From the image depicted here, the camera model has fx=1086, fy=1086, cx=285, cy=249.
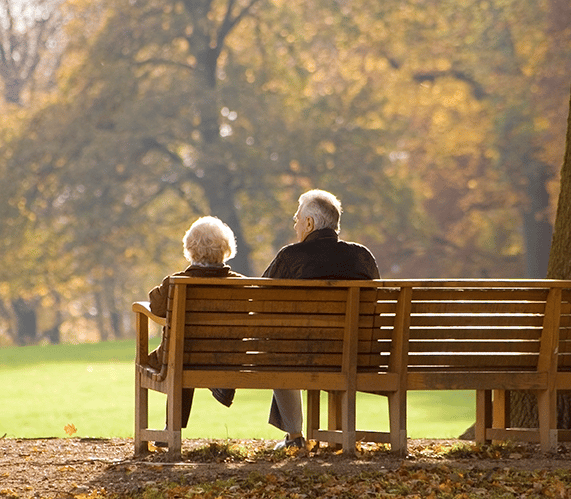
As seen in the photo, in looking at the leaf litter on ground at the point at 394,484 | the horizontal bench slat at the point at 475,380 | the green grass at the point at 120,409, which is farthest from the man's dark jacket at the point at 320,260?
the green grass at the point at 120,409

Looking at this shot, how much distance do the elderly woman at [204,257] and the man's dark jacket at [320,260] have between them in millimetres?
283

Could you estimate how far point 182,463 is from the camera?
18.7 feet

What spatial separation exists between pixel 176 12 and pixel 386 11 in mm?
6327

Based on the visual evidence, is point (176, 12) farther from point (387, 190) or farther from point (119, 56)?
point (387, 190)

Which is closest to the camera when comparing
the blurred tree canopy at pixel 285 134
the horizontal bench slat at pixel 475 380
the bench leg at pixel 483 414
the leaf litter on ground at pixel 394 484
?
the leaf litter on ground at pixel 394 484

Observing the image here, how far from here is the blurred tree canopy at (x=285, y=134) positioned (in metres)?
31.1

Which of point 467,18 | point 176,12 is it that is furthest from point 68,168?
point 467,18

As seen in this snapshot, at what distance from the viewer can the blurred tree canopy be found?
31.1 m

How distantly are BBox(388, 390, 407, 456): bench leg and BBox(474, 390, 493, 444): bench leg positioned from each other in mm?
923

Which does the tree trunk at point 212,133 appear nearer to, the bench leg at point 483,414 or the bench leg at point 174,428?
the bench leg at point 483,414

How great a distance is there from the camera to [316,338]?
231 inches

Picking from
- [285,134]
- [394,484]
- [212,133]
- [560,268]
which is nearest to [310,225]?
[394,484]

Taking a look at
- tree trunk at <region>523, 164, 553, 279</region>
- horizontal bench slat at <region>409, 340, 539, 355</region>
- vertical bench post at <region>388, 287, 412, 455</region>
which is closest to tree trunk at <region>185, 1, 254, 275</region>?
tree trunk at <region>523, 164, 553, 279</region>

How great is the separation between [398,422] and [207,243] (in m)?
1.46
